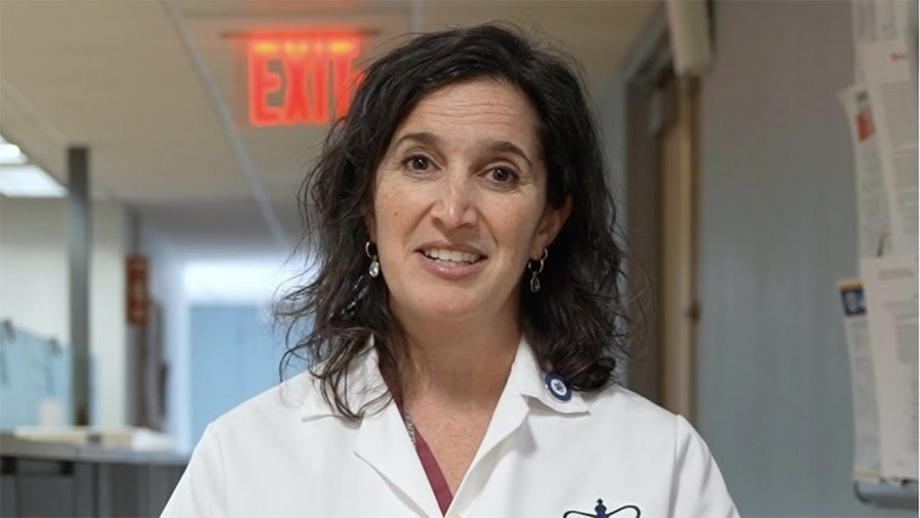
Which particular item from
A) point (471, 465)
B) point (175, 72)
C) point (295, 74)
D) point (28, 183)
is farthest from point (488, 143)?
point (28, 183)

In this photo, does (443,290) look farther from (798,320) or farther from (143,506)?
(143,506)

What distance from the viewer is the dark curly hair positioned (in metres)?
1.92

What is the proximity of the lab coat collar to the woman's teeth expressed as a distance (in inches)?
7.4

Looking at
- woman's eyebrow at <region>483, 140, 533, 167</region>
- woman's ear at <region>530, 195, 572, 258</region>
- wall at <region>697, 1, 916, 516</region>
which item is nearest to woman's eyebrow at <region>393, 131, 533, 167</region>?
woman's eyebrow at <region>483, 140, 533, 167</region>

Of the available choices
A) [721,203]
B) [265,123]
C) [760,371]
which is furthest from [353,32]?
[760,371]

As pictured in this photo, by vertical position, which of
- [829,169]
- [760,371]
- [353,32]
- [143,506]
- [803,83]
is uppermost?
[353,32]

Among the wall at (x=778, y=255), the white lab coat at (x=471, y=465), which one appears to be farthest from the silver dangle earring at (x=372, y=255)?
the wall at (x=778, y=255)

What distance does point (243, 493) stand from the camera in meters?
1.83

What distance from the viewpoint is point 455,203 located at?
1809mm

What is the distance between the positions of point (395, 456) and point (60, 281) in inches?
288

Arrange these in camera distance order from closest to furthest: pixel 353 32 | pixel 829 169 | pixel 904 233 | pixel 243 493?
pixel 243 493 < pixel 904 233 < pixel 829 169 < pixel 353 32

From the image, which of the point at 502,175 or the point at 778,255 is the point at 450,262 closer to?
the point at 502,175

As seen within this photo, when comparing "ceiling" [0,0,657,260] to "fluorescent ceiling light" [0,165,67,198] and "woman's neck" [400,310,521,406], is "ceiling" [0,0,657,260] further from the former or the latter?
"woman's neck" [400,310,521,406]

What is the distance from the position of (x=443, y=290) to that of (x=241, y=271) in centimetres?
1246
